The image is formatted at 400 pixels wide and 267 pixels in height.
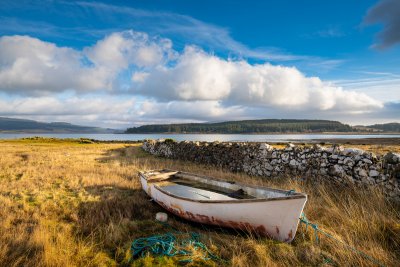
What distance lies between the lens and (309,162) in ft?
34.0

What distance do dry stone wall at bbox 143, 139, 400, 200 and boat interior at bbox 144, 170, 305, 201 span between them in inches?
157

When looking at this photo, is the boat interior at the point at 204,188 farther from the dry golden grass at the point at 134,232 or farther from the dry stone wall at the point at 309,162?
the dry stone wall at the point at 309,162

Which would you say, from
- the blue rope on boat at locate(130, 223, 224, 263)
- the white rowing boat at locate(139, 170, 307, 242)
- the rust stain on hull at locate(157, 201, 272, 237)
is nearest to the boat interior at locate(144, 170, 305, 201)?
the white rowing boat at locate(139, 170, 307, 242)

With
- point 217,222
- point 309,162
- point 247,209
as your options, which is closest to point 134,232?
point 217,222

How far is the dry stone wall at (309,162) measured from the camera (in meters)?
7.48

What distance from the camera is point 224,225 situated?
5586mm

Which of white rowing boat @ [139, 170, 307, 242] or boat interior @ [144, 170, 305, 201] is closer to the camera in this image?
white rowing boat @ [139, 170, 307, 242]

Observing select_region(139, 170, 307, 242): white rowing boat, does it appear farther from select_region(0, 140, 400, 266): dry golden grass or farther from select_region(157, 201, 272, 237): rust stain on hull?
select_region(0, 140, 400, 266): dry golden grass

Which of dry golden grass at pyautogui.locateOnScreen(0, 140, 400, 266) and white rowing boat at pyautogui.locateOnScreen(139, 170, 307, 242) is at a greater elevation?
white rowing boat at pyautogui.locateOnScreen(139, 170, 307, 242)

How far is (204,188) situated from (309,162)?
4.97 meters

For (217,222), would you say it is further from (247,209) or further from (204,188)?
(204,188)

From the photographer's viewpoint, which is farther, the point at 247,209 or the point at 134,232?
the point at 134,232

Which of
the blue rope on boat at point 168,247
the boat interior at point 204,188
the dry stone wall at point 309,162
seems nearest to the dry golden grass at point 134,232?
the blue rope on boat at point 168,247

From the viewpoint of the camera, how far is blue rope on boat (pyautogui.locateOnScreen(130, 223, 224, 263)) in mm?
4551
